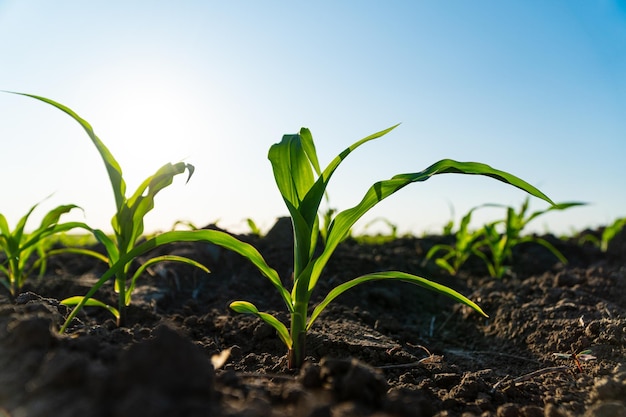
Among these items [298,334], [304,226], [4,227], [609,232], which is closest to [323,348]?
[298,334]

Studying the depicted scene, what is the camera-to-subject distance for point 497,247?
165 inches

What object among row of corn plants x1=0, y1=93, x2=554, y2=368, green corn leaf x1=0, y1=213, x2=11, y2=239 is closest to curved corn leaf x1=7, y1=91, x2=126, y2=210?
row of corn plants x1=0, y1=93, x2=554, y2=368

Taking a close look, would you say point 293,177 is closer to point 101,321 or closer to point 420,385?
point 420,385

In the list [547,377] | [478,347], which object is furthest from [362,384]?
[478,347]

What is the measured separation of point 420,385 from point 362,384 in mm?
558

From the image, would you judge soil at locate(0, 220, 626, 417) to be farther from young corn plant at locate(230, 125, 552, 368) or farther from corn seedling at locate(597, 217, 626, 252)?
corn seedling at locate(597, 217, 626, 252)

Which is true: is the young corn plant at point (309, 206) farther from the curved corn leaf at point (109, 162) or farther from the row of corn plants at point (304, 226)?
the curved corn leaf at point (109, 162)

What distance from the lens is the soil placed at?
966mm

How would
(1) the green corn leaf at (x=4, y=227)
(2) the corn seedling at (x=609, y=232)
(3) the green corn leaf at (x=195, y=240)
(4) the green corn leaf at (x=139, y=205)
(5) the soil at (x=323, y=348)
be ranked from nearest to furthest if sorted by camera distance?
(5) the soil at (x=323, y=348) < (3) the green corn leaf at (x=195, y=240) < (4) the green corn leaf at (x=139, y=205) < (1) the green corn leaf at (x=4, y=227) < (2) the corn seedling at (x=609, y=232)

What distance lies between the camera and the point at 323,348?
1.96 m

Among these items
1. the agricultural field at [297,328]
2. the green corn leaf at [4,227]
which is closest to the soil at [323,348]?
the agricultural field at [297,328]

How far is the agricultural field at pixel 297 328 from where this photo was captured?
100 centimetres

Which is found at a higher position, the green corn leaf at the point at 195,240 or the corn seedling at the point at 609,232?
the green corn leaf at the point at 195,240

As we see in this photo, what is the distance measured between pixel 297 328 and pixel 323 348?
0.38 metres
